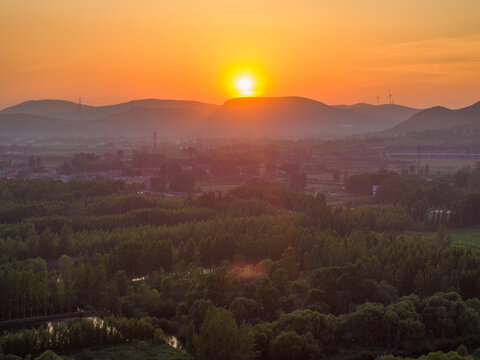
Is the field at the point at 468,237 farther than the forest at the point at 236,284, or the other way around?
the field at the point at 468,237

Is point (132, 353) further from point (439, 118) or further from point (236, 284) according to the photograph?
point (439, 118)

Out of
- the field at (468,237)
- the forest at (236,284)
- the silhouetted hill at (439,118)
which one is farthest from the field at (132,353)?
the silhouetted hill at (439,118)

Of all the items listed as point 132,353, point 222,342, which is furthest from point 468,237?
point 132,353

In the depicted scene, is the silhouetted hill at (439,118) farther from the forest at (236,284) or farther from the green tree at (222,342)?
the green tree at (222,342)

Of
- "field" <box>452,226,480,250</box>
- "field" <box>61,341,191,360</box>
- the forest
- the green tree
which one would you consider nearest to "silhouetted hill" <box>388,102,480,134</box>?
"field" <box>452,226,480,250</box>

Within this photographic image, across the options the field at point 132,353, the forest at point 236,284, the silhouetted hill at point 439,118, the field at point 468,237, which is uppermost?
the silhouetted hill at point 439,118
